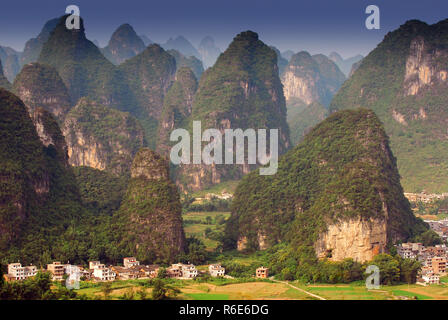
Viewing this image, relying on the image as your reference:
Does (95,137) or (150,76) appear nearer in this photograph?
(95,137)

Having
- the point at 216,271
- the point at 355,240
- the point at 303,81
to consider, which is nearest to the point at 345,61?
the point at 303,81

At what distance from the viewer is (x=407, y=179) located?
7188cm

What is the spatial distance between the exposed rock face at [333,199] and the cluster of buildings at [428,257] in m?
1.23

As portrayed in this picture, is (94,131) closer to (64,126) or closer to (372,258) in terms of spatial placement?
(64,126)

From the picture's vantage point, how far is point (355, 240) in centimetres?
3644

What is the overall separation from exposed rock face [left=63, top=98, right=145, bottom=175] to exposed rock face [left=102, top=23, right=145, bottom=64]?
65926 mm

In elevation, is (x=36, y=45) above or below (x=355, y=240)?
above

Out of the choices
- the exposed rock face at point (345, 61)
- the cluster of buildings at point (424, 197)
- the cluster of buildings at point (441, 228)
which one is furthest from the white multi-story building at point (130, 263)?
the exposed rock face at point (345, 61)

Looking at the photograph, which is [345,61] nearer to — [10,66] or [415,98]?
[10,66]

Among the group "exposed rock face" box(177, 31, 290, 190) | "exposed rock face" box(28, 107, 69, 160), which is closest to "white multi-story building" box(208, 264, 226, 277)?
"exposed rock face" box(28, 107, 69, 160)

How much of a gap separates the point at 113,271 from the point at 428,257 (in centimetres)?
1708

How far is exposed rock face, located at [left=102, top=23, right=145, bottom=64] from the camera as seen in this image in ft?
449

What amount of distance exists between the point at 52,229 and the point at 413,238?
69.8ft
